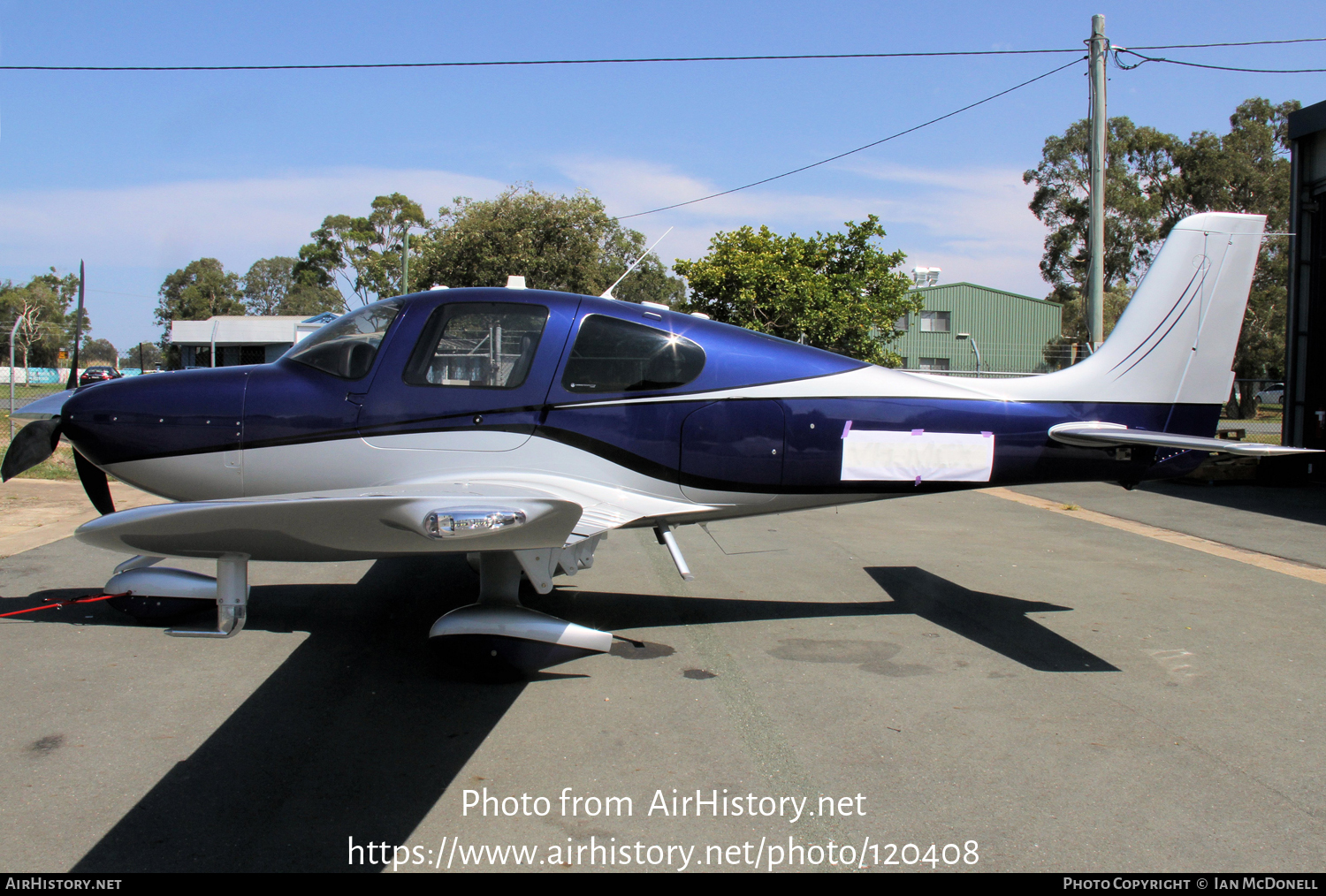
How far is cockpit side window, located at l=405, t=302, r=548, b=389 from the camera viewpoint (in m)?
5.15

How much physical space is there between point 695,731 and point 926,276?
55115 mm

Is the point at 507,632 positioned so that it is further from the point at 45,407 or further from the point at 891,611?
the point at 45,407

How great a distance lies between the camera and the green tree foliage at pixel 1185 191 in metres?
40.1

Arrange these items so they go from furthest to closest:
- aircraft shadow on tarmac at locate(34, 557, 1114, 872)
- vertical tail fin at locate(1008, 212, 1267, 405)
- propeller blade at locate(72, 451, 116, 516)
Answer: vertical tail fin at locate(1008, 212, 1267, 405) < propeller blade at locate(72, 451, 116, 516) < aircraft shadow on tarmac at locate(34, 557, 1114, 872)

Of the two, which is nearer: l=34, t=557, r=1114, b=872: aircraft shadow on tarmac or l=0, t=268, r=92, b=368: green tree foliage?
l=34, t=557, r=1114, b=872: aircraft shadow on tarmac

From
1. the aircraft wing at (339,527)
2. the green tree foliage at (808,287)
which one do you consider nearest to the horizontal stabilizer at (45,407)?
the aircraft wing at (339,527)

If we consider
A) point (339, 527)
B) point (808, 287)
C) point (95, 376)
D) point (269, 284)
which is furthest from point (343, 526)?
point (269, 284)

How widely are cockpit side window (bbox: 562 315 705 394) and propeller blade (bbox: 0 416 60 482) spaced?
3.29 meters

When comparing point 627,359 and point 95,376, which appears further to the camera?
point 95,376

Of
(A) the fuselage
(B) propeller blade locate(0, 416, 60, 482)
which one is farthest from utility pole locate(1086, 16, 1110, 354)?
(B) propeller blade locate(0, 416, 60, 482)

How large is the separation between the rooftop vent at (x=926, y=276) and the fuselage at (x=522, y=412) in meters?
50.5

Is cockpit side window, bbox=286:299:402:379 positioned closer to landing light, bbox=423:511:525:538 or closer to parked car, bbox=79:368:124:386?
parked car, bbox=79:368:124:386

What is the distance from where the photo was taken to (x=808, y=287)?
24.2 m

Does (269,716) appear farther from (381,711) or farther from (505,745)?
(505,745)
